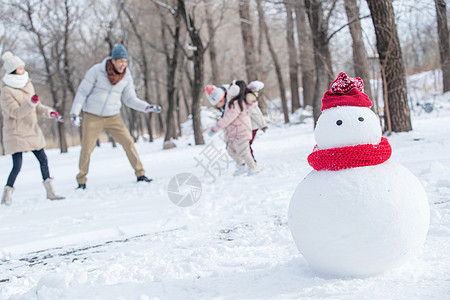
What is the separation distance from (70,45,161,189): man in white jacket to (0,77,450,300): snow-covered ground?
827 mm

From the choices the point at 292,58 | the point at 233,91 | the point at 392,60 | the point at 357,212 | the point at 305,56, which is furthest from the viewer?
the point at 292,58

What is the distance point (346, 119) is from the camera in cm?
194

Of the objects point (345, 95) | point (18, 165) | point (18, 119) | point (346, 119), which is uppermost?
point (18, 119)

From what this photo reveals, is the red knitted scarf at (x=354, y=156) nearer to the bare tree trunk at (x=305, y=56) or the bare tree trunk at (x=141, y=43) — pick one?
the bare tree trunk at (x=305, y=56)

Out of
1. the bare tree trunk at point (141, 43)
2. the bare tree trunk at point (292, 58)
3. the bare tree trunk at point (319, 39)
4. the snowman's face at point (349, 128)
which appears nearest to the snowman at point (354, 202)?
the snowman's face at point (349, 128)

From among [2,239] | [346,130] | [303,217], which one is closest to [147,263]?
[303,217]

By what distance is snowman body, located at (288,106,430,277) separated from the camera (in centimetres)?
177

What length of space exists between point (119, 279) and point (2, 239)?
2.05m

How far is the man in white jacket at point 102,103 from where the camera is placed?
6.16 m

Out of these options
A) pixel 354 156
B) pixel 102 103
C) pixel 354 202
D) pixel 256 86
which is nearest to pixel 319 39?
pixel 256 86

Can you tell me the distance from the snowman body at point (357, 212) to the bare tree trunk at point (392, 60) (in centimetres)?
555

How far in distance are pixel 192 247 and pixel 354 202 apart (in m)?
1.42

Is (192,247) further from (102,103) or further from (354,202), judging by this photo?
(102,103)

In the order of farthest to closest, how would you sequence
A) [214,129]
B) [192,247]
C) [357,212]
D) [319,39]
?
[319,39]
[214,129]
[192,247]
[357,212]
